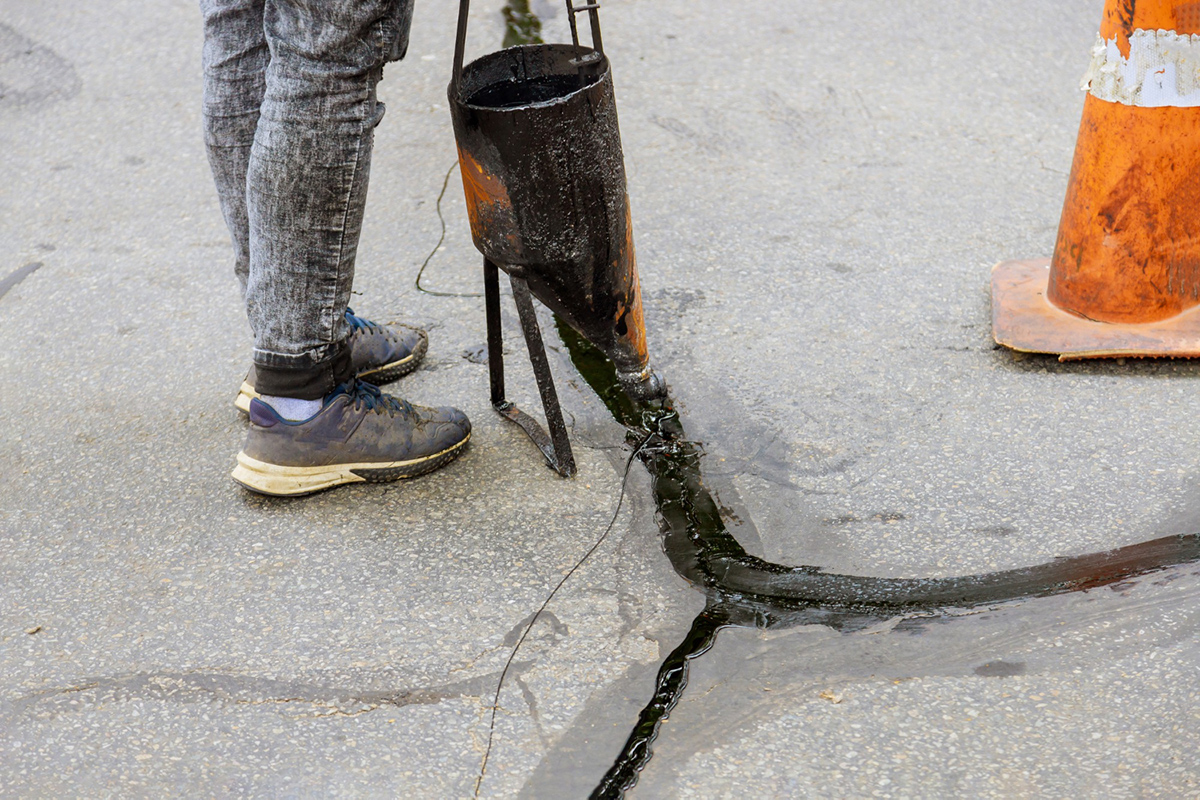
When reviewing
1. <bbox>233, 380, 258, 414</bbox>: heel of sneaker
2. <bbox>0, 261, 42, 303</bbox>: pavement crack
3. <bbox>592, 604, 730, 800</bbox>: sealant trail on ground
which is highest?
<bbox>0, 261, 42, 303</bbox>: pavement crack

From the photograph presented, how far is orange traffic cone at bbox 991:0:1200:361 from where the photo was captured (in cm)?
221

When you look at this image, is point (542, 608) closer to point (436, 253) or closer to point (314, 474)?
point (314, 474)

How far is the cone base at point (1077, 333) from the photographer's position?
2.33m

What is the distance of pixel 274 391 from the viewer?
2.06 metres

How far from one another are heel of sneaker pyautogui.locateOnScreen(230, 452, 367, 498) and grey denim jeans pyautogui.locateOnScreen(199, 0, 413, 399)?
0.15 metres

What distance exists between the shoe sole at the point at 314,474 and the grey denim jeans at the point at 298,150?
0.15 m

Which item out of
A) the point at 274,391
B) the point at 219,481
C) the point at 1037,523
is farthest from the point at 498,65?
the point at 1037,523

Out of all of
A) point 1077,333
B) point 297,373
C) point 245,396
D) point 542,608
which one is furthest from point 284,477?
point 1077,333

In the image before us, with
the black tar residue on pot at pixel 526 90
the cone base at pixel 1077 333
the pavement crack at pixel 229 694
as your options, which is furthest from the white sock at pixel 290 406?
the cone base at pixel 1077 333

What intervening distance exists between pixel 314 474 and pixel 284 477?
0.06m

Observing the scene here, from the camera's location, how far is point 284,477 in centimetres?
209

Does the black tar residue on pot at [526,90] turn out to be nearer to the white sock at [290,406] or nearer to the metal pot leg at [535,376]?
the metal pot leg at [535,376]

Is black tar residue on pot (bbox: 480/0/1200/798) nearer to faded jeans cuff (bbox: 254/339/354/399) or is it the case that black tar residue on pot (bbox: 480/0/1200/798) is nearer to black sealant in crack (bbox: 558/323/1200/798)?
black sealant in crack (bbox: 558/323/1200/798)

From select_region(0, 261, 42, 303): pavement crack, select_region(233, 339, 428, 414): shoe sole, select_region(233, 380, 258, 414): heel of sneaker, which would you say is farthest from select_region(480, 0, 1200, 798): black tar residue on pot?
select_region(0, 261, 42, 303): pavement crack
